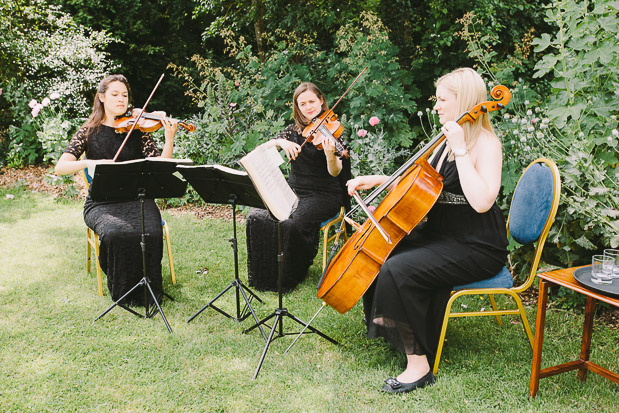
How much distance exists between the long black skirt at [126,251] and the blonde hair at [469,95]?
2.13m

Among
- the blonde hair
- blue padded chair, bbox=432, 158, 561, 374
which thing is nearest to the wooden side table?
blue padded chair, bbox=432, 158, 561, 374

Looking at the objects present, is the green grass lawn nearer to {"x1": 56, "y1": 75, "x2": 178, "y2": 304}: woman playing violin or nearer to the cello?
{"x1": 56, "y1": 75, "x2": 178, "y2": 304}: woman playing violin

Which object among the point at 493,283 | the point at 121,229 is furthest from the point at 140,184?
the point at 493,283

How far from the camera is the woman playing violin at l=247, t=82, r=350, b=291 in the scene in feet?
12.0

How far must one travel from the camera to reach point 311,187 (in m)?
3.87

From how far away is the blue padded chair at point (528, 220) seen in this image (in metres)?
2.43

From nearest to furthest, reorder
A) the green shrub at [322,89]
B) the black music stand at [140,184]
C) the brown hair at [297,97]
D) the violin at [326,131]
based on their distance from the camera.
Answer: the black music stand at [140,184], the violin at [326,131], the brown hair at [297,97], the green shrub at [322,89]

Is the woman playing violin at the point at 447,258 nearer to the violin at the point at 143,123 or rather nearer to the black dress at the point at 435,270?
the black dress at the point at 435,270

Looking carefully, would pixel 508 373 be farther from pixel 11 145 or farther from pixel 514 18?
pixel 11 145

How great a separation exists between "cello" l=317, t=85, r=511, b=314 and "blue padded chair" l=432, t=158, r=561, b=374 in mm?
393

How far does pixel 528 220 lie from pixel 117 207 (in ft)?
8.94

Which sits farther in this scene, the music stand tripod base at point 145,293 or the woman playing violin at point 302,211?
the woman playing violin at point 302,211

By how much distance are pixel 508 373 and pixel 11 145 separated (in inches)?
302

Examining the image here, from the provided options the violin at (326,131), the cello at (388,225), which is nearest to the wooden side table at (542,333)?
the cello at (388,225)
